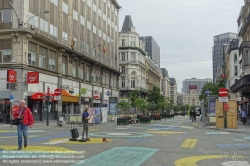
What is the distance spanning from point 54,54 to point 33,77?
9528 millimetres

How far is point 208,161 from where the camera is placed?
10039 millimetres

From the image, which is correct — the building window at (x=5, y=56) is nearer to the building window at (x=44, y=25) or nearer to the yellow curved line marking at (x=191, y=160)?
the building window at (x=44, y=25)

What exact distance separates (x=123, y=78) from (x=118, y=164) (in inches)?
3320

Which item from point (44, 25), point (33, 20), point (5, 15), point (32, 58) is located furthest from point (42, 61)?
point (5, 15)

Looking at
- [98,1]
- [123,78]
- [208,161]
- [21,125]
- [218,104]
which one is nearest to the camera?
[208,161]

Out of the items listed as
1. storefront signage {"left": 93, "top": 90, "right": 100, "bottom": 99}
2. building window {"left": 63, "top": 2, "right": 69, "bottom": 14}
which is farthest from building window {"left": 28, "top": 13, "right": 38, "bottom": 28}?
storefront signage {"left": 93, "top": 90, "right": 100, "bottom": 99}

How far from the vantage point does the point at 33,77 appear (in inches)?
1453

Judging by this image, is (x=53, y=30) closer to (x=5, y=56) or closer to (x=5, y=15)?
(x=5, y=15)

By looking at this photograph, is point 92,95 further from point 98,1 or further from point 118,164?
point 118,164

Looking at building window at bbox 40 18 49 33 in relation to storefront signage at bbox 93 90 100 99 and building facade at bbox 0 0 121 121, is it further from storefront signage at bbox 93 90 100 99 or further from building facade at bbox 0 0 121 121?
storefront signage at bbox 93 90 100 99

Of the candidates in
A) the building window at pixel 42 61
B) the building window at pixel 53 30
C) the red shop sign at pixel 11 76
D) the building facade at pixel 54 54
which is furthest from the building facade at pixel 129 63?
the red shop sign at pixel 11 76

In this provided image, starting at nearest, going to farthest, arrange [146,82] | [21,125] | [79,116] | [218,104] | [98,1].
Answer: [21,125], [218,104], [79,116], [98,1], [146,82]

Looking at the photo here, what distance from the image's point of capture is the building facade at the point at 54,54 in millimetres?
37125

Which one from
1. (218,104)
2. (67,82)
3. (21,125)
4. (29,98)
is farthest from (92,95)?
(21,125)
